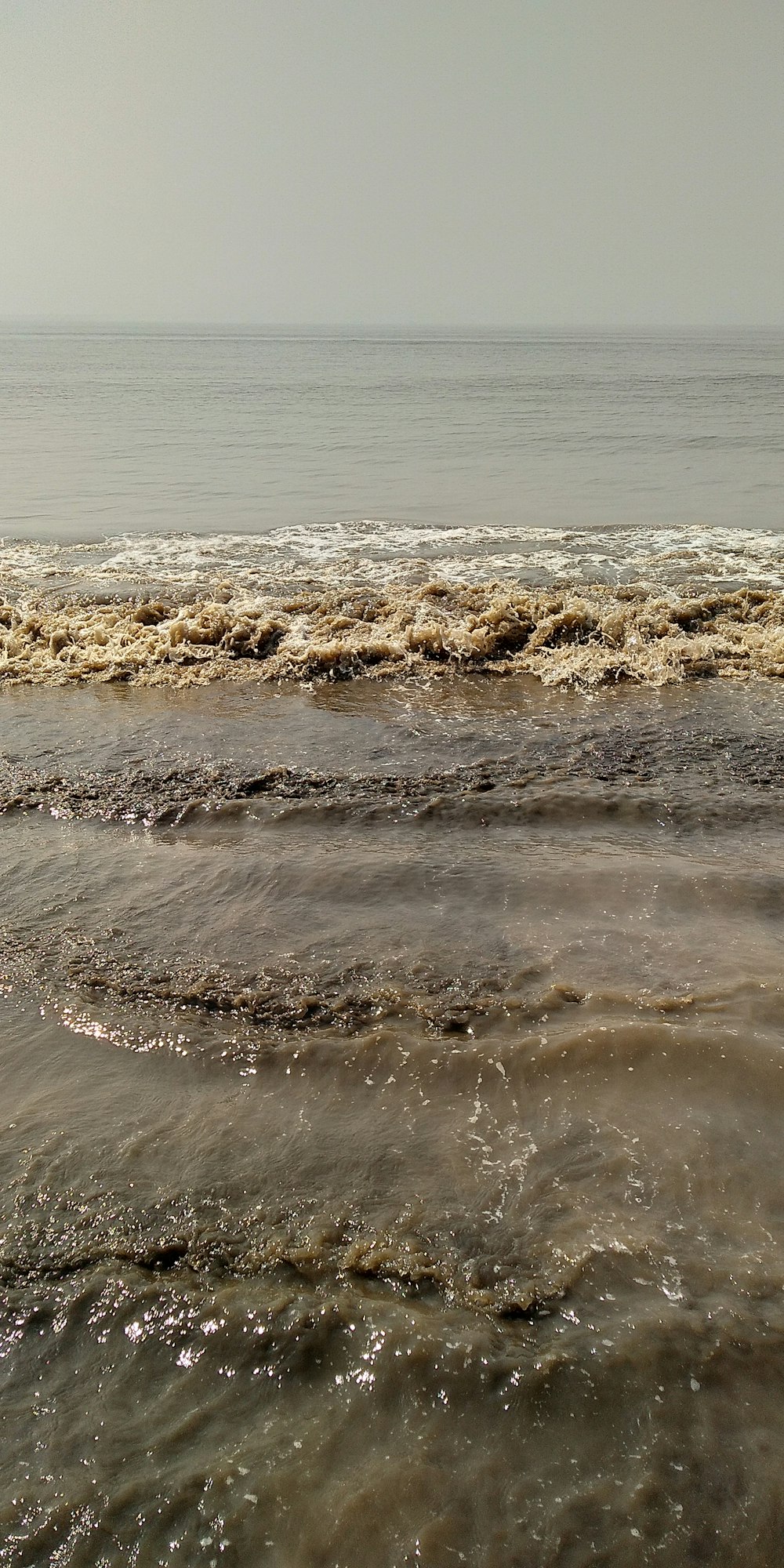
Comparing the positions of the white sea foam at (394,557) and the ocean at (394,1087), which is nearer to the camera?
the ocean at (394,1087)

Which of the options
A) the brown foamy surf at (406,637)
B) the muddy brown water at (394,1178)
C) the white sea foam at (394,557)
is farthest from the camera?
the white sea foam at (394,557)

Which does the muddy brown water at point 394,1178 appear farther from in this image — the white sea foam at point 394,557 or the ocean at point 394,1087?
the white sea foam at point 394,557

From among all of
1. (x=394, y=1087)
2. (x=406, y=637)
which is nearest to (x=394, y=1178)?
(x=394, y=1087)

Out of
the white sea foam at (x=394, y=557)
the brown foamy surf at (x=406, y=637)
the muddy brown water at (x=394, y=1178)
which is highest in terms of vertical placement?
the white sea foam at (x=394, y=557)

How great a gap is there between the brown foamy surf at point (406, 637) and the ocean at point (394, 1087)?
0.05 m

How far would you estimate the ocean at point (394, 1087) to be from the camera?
2.12m

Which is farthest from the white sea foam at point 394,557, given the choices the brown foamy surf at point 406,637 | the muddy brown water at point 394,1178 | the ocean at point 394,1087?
the muddy brown water at point 394,1178

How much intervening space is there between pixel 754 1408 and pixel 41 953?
128 inches

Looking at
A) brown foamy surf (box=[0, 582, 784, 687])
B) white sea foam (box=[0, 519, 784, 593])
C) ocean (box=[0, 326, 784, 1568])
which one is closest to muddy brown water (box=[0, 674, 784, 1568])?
ocean (box=[0, 326, 784, 1568])

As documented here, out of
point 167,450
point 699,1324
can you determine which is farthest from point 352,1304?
point 167,450

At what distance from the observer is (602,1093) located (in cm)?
319

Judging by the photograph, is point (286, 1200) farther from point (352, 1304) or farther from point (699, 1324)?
point (699, 1324)

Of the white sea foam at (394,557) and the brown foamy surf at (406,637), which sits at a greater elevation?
the white sea foam at (394,557)

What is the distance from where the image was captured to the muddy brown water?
209cm
